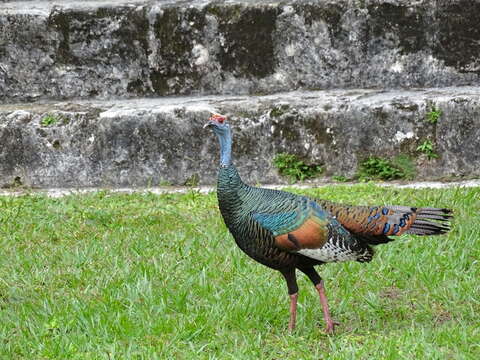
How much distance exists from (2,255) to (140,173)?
1992 millimetres

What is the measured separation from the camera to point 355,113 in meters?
8.03

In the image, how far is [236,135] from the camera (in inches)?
325

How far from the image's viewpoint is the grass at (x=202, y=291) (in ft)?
16.0

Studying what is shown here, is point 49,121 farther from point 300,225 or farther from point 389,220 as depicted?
point 389,220

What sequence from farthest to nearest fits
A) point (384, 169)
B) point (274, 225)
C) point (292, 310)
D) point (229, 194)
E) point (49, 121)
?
1. point (49, 121)
2. point (384, 169)
3. point (292, 310)
4. point (229, 194)
5. point (274, 225)

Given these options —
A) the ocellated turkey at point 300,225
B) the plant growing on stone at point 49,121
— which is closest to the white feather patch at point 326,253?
the ocellated turkey at point 300,225

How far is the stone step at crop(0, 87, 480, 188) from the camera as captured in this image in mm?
7922

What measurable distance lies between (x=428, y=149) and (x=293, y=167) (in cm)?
115

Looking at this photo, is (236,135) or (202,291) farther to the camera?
(236,135)

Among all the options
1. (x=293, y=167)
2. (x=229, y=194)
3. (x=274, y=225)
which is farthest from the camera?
(x=293, y=167)

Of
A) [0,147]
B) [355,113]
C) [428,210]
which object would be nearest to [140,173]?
[0,147]

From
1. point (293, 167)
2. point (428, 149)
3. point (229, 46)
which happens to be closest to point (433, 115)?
point (428, 149)

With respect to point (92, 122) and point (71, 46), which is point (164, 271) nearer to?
point (92, 122)

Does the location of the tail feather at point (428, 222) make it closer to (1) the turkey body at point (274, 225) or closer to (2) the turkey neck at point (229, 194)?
(1) the turkey body at point (274, 225)
